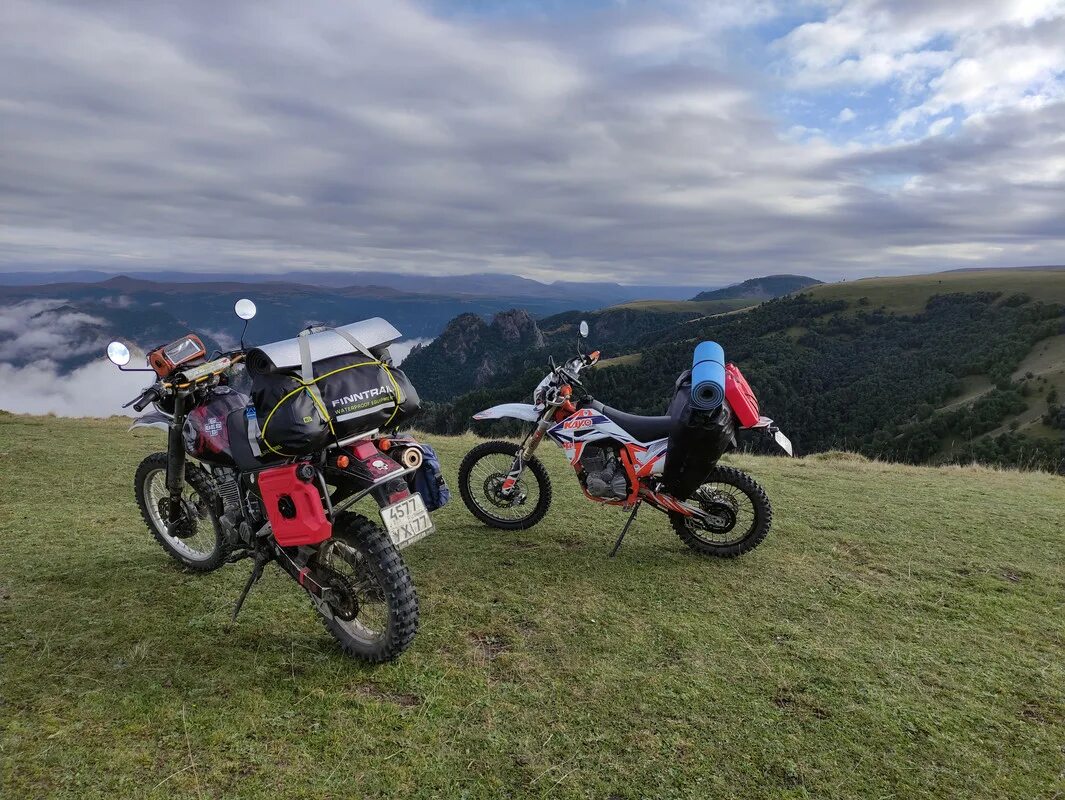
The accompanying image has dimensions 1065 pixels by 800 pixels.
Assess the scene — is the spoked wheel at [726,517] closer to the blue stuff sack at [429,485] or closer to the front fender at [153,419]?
the blue stuff sack at [429,485]

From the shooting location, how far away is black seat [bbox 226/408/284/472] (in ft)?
11.1

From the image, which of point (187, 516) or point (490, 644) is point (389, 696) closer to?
point (490, 644)

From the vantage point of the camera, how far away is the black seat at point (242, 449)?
3.38m

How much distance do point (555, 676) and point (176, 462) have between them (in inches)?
126

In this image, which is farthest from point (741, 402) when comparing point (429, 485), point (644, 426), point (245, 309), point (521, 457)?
point (245, 309)

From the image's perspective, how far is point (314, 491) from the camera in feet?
10.5

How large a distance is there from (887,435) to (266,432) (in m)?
84.5

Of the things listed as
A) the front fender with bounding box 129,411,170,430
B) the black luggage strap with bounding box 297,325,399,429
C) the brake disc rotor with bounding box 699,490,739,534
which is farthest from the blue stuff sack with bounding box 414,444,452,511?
the brake disc rotor with bounding box 699,490,739,534

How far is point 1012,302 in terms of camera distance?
372 feet

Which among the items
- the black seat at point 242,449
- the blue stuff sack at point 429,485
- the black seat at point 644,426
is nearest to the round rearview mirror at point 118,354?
the black seat at point 242,449

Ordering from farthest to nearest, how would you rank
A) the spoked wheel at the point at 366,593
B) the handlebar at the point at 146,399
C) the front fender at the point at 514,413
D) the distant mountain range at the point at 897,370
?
the distant mountain range at the point at 897,370
the front fender at the point at 514,413
the handlebar at the point at 146,399
the spoked wheel at the point at 366,593

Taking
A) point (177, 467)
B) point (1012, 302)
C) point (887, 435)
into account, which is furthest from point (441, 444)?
point (1012, 302)

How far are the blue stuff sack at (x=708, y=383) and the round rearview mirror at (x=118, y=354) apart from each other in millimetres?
4241

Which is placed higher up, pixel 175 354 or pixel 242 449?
pixel 175 354
